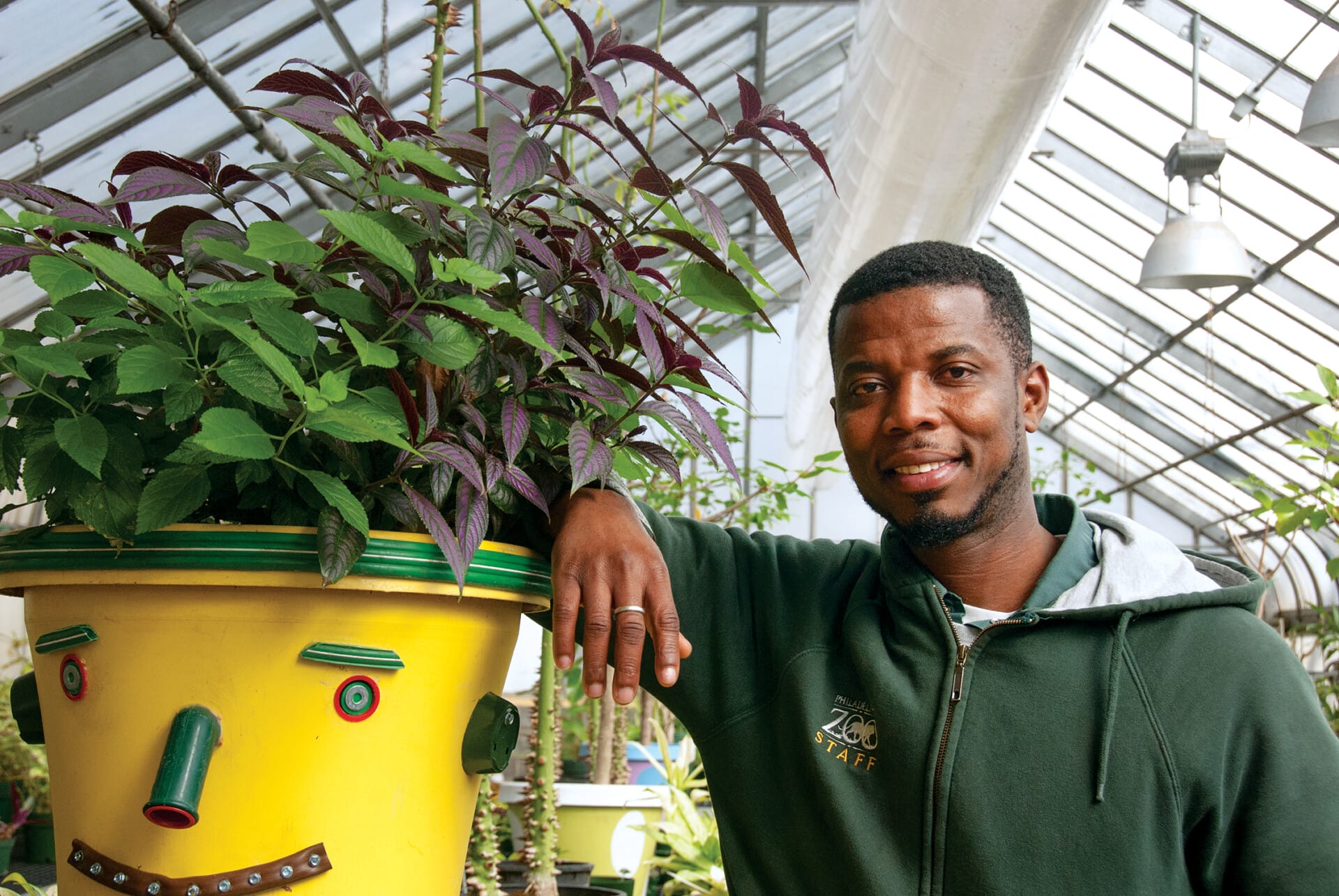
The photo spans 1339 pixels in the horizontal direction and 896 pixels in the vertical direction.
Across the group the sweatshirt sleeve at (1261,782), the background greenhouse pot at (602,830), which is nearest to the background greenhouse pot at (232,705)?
the sweatshirt sleeve at (1261,782)

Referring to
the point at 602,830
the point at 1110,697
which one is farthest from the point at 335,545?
the point at 602,830

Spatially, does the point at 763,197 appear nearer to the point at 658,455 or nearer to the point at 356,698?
the point at 658,455

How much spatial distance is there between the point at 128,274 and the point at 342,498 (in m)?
0.20

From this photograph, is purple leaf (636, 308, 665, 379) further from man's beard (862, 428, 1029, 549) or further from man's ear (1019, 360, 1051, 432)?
man's ear (1019, 360, 1051, 432)

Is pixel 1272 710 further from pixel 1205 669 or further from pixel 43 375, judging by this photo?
pixel 43 375

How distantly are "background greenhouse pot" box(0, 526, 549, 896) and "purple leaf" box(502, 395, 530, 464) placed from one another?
9 cm

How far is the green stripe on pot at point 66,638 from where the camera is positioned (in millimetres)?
Answer: 795

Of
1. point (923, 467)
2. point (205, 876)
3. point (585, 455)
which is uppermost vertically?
point (923, 467)

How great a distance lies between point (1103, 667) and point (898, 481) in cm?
28

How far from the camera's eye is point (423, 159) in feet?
2.69

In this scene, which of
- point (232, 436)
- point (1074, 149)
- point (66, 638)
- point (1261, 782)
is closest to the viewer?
point (232, 436)

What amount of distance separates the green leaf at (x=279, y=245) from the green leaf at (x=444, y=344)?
88 millimetres

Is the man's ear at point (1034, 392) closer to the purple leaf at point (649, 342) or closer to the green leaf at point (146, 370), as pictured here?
the purple leaf at point (649, 342)

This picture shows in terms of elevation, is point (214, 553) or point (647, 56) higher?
point (647, 56)
